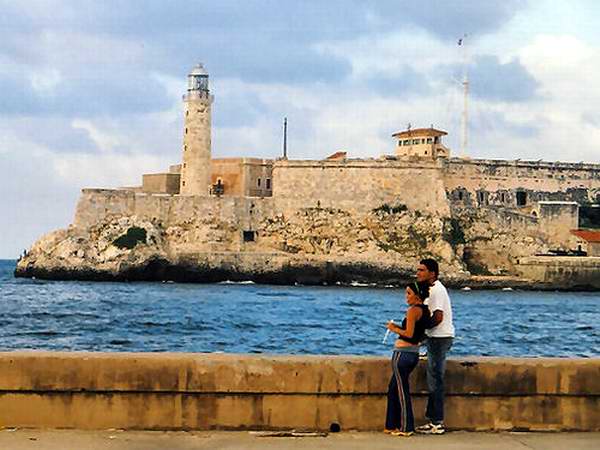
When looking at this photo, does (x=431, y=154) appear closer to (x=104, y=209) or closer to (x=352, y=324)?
(x=104, y=209)

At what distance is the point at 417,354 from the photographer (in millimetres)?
7336

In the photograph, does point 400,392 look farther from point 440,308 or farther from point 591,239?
point 591,239

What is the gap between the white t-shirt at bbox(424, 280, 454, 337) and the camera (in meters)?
7.48

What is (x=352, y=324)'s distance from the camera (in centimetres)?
2980

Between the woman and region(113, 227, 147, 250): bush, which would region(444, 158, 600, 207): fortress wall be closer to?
region(113, 227, 147, 250): bush

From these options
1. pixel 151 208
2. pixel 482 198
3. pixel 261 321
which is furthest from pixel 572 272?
pixel 261 321

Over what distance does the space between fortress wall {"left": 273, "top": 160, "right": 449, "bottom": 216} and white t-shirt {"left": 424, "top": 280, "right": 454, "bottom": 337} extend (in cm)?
5423

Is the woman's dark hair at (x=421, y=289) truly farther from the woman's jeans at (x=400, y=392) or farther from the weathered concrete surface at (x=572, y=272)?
the weathered concrete surface at (x=572, y=272)

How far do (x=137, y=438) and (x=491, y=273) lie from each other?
56.9m

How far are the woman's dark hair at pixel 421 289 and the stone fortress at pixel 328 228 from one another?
51698 millimetres

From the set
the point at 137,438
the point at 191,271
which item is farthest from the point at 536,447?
the point at 191,271

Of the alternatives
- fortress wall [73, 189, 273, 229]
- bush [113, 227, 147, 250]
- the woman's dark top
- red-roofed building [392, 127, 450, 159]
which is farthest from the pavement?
red-roofed building [392, 127, 450, 159]

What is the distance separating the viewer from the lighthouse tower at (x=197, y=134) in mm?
61000

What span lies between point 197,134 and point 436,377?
178 ft
